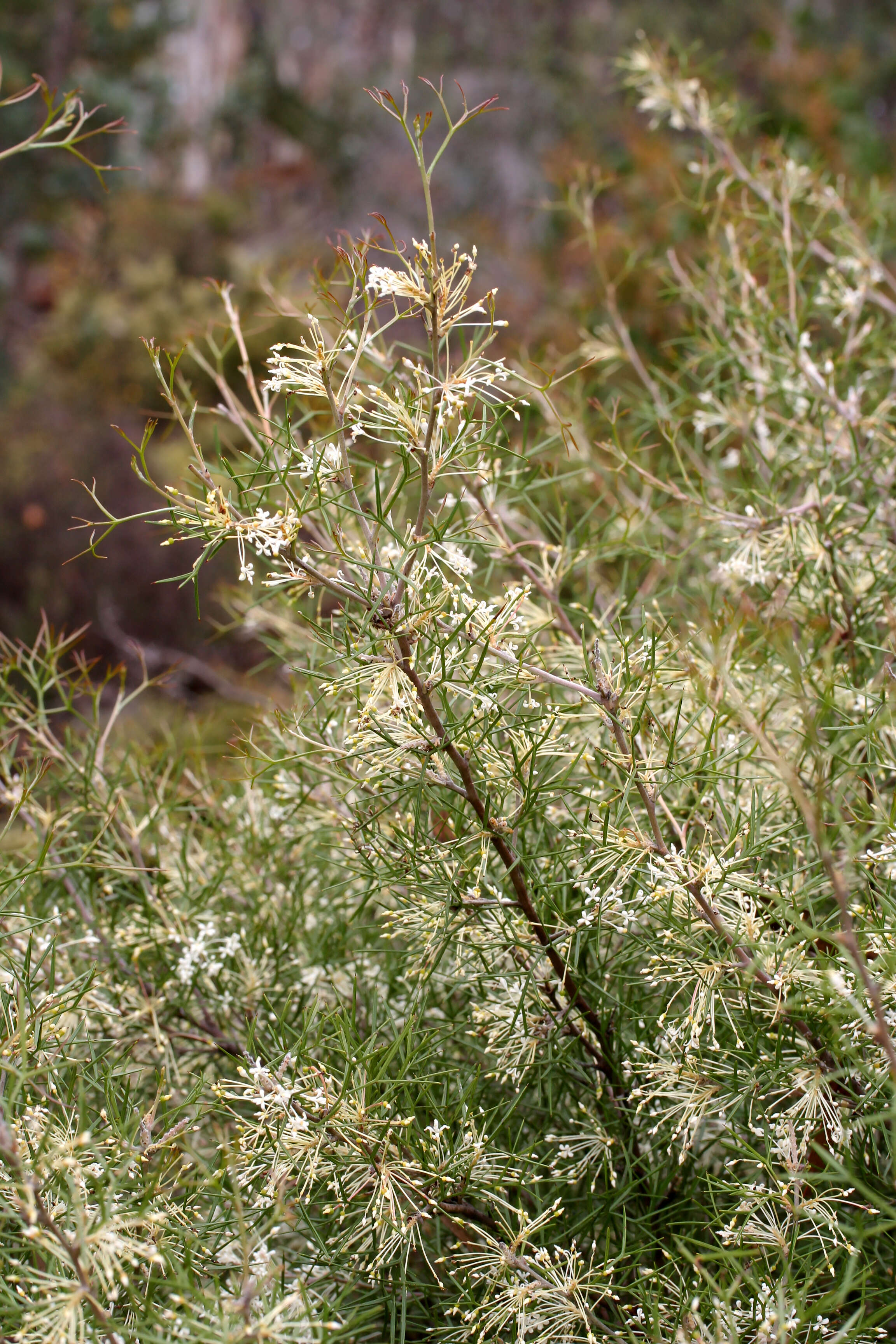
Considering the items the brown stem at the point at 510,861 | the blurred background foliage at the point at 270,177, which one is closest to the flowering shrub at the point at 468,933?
the brown stem at the point at 510,861

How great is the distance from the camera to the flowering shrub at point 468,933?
0.50 metres

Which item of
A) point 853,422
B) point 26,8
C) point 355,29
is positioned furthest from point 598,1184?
point 355,29

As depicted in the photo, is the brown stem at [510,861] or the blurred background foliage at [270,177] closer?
the brown stem at [510,861]

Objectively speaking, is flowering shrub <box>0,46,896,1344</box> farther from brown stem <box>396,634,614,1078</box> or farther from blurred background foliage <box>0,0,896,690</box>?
blurred background foliage <box>0,0,896,690</box>

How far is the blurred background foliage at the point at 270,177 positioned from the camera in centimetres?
343

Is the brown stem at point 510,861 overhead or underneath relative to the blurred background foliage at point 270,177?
overhead

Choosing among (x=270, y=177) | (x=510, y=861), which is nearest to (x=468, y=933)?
(x=510, y=861)

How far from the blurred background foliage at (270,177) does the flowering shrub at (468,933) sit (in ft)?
1.13

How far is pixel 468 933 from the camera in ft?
2.08

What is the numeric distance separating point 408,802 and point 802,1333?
38 centimetres

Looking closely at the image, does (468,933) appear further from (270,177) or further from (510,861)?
(270,177)

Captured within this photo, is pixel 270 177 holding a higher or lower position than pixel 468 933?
lower

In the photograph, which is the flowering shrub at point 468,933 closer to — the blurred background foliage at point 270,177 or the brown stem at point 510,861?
the brown stem at point 510,861

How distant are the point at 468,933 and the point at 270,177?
7.80 metres
